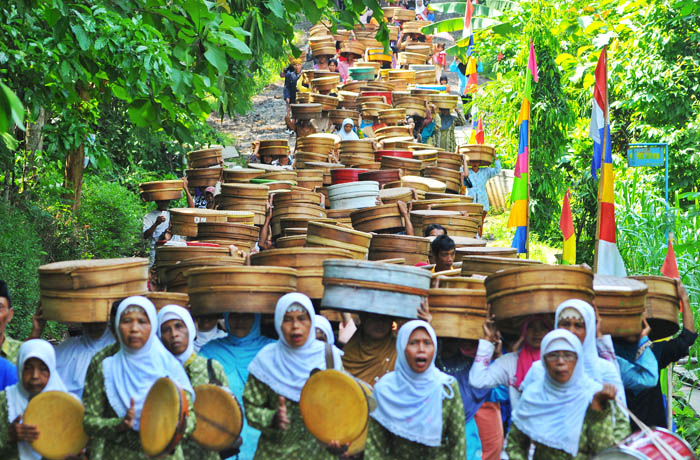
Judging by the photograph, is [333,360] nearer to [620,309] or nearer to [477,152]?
[620,309]

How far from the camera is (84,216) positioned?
553 inches

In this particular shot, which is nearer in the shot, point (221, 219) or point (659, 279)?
point (659, 279)

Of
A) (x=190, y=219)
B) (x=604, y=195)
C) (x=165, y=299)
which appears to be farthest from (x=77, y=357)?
(x=604, y=195)

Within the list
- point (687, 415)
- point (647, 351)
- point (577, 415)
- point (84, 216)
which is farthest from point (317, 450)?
point (84, 216)

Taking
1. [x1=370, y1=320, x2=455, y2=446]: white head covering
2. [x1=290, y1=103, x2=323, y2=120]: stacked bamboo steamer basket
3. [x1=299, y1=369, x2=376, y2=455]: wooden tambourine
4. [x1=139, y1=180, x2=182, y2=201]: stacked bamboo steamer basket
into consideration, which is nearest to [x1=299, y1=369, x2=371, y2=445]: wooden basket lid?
[x1=299, y1=369, x2=376, y2=455]: wooden tambourine

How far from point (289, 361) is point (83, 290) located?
1286mm

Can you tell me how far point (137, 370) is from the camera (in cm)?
485

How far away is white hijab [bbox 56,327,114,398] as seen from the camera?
226 inches

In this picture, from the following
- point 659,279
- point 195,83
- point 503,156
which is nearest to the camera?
point 659,279

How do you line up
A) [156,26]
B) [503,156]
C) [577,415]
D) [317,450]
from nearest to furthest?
[577,415] → [317,450] → [156,26] → [503,156]

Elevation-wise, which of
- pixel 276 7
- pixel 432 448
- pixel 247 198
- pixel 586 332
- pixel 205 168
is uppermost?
pixel 276 7

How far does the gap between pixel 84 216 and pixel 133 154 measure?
15.6ft

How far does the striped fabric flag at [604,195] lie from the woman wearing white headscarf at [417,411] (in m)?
4.13

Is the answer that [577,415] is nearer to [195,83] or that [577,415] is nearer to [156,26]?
[195,83]
